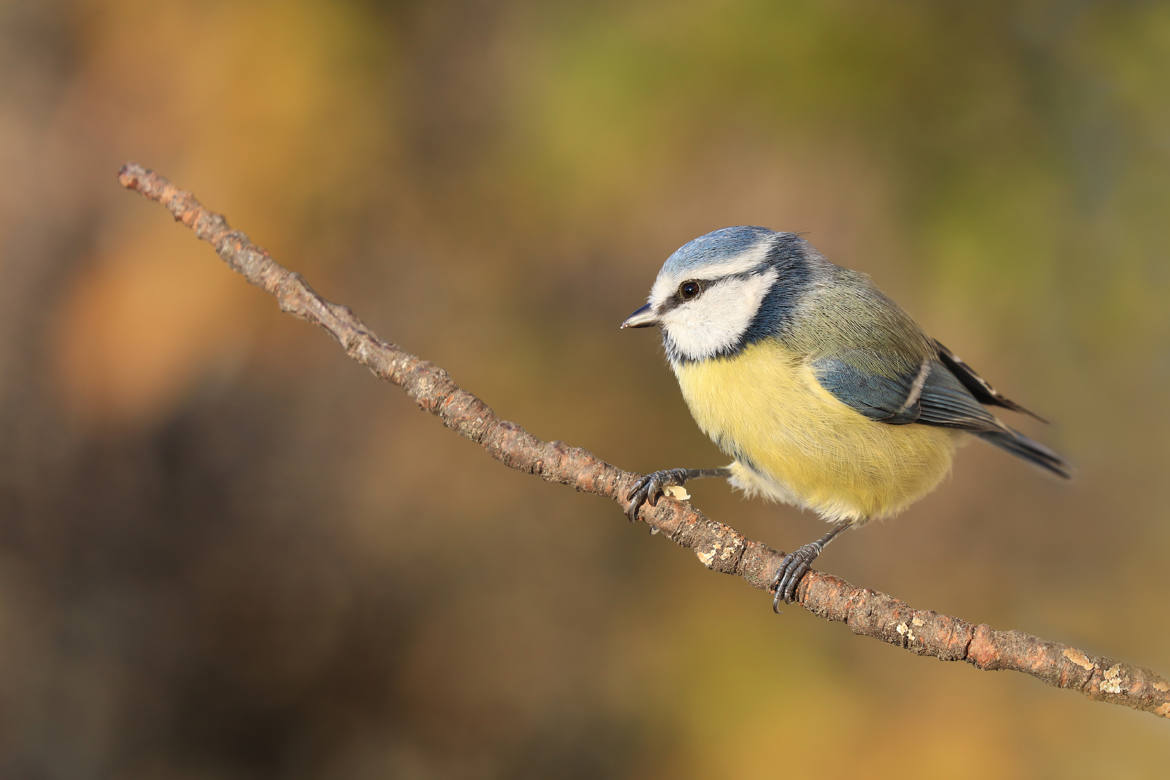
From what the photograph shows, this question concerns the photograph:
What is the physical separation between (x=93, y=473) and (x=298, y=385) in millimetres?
393

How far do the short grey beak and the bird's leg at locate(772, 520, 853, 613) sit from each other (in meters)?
0.26

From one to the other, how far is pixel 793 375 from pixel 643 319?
0.57 feet

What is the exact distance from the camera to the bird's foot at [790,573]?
0.75 meters

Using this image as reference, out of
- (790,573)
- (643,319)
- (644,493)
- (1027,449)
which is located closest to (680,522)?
(644,493)

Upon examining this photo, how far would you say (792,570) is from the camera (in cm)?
85

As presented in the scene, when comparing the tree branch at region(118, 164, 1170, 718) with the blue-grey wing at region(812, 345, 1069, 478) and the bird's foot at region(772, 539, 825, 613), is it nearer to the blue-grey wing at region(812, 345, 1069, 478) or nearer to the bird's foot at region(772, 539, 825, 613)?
the bird's foot at region(772, 539, 825, 613)

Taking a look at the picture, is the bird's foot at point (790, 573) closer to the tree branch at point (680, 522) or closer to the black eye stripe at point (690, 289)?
the tree branch at point (680, 522)

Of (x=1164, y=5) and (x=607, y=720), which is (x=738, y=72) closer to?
(x=1164, y=5)

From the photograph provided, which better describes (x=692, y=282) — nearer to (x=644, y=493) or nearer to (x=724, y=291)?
(x=724, y=291)

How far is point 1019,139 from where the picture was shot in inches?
61.7

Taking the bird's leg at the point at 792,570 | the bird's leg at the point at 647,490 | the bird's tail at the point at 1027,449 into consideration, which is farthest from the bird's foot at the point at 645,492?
the bird's tail at the point at 1027,449

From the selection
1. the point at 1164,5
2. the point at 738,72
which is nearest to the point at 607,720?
the point at 738,72

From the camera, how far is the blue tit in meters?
0.95

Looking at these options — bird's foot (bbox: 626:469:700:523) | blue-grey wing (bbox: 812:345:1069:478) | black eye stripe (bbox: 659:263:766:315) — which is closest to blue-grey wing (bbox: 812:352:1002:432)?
blue-grey wing (bbox: 812:345:1069:478)
